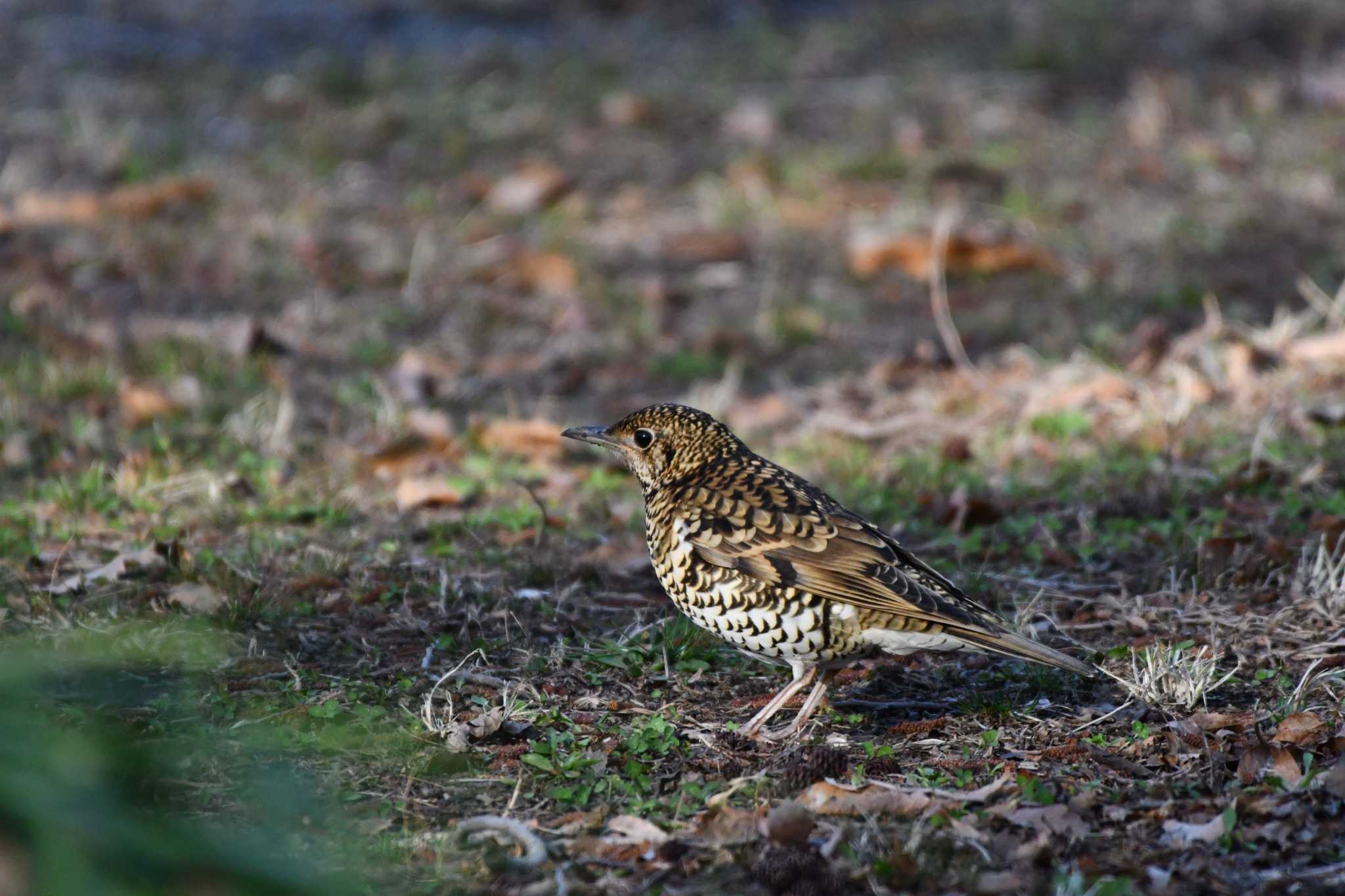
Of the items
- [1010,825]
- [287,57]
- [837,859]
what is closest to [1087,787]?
[1010,825]

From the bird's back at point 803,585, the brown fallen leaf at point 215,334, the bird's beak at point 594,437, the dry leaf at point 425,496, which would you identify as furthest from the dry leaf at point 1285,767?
the brown fallen leaf at point 215,334

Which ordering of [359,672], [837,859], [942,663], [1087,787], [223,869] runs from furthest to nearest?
[942,663], [359,672], [1087,787], [837,859], [223,869]

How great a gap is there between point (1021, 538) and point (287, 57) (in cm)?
882

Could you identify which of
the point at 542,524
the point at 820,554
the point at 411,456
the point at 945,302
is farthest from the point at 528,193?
the point at 820,554

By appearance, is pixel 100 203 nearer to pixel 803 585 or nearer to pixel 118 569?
pixel 118 569

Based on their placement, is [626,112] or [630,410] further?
[626,112]

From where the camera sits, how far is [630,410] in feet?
24.7

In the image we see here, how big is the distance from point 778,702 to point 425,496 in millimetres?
2233

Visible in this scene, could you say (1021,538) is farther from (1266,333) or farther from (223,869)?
(223,869)

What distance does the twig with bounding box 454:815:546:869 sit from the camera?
11.0ft

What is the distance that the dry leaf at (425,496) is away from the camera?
610cm

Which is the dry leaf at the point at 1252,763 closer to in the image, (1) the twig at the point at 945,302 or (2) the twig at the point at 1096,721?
(2) the twig at the point at 1096,721

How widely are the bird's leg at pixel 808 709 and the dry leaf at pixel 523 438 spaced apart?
2.53 meters

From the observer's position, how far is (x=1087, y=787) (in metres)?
3.76
